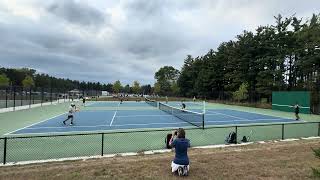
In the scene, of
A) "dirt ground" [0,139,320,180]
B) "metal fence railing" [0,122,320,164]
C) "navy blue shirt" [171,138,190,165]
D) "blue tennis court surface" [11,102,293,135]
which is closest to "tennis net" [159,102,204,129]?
"blue tennis court surface" [11,102,293,135]

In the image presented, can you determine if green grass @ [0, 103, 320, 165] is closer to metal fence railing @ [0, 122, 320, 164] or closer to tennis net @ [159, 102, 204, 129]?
metal fence railing @ [0, 122, 320, 164]

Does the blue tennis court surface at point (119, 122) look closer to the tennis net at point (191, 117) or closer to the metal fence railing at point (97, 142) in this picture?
the tennis net at point (191, 117)

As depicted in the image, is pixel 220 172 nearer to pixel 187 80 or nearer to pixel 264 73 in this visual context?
pixel 264 73

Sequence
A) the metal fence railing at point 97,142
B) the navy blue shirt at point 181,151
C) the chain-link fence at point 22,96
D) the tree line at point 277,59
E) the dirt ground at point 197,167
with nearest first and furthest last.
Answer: the navy blue shirt at point 181,151 → the dirt ground at point 197,167 → the metal fence railing at point 97,142 → the chain-link fence at point 22,96 → the tree line at point 277,59

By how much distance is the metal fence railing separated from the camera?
44.5ft

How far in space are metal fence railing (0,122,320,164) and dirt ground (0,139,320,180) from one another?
1.78m

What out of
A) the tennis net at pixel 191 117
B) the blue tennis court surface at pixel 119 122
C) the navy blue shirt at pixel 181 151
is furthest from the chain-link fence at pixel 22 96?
the navy blue shirt at pixel 181 151

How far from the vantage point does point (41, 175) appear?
9273 millimetres

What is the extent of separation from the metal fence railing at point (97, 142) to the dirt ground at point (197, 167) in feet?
5.84

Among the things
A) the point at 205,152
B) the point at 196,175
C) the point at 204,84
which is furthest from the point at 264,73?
the point at 196,175

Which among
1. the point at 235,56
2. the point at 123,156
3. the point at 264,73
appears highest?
the point at 235,56

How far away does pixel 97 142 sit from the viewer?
1691 cm

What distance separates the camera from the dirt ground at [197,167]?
9219mm

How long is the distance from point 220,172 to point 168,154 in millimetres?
3588
